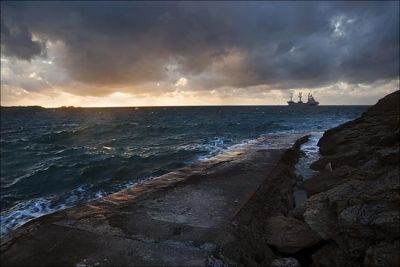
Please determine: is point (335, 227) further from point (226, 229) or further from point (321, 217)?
point (226, 229)

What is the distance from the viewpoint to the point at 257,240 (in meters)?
7.03

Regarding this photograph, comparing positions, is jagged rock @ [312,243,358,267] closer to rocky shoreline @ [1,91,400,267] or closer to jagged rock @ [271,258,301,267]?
rocky shoreline @ [1,91,400,267]

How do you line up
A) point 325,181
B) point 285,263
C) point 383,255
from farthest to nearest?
point 325,181 < point 285,263 < point 383,255

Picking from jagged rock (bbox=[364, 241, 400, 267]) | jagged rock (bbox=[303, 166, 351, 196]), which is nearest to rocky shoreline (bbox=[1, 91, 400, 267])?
jagged rock (bbox=[364, 241, 400, 267])

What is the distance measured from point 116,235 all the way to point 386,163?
7.46 metres

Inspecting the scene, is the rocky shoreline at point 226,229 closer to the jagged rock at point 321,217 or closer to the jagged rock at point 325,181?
the jagged rock at point 321,217

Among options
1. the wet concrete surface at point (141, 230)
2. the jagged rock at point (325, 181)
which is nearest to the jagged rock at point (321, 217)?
the wet concrete surface at point (141, 230)

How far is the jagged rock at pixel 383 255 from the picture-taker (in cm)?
525

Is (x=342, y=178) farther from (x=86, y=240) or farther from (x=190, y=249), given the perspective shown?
(x=86, y=240)

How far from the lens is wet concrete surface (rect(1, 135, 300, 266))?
5.82 meters

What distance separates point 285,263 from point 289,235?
107 centimetres

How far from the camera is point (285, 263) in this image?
19.6ft

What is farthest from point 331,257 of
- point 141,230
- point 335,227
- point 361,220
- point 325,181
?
point 325,181

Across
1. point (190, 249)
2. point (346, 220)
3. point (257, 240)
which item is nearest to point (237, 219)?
point (257, 240)
